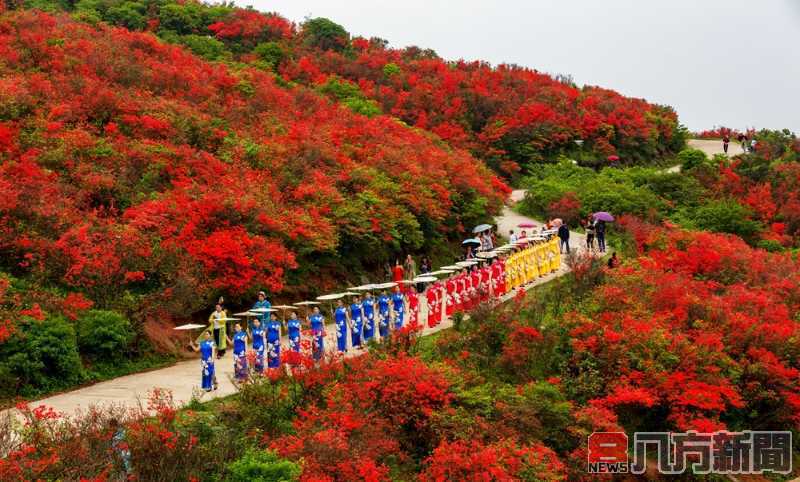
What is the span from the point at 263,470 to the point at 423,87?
39.5 m

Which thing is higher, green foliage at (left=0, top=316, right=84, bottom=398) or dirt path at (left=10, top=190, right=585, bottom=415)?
green foliage at (left=0, top=316, right=84, bottom=398)

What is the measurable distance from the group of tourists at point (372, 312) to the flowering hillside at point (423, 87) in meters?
17.2

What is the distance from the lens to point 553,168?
49781mm

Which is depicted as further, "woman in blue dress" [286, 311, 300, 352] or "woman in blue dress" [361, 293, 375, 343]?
"woman in blue dress" [361, 293, 375, 343]

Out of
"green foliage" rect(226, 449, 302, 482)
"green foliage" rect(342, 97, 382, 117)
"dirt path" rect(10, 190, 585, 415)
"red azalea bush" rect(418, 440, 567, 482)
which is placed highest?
"green foliage" rect(342, 97, 382, 117)

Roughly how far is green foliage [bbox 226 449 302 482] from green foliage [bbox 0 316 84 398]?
5809 mm

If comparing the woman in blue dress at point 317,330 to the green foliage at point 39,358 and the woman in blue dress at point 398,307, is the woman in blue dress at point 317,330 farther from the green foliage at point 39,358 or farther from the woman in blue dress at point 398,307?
the green foliage at point 39,358

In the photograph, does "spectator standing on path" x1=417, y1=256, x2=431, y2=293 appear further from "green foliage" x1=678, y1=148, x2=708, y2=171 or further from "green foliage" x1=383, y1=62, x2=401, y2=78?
"green foliage" x1=383, y1=62, x2=401, y2=78

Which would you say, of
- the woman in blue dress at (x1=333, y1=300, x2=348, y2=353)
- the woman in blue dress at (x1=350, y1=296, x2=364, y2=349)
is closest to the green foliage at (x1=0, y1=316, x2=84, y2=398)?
the woman in blue dress at (x1=333, y1=300, x2=348, y2=353)

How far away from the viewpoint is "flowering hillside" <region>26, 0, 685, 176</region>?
1982 inches

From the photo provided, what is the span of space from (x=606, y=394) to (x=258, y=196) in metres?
10.9

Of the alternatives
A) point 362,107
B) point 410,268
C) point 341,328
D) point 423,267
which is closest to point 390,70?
point 362,107

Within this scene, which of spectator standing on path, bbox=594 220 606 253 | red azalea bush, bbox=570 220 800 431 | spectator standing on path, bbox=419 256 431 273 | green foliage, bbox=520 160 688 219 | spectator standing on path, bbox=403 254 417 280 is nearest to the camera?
red azalea bush, bbox=570 220 800 431

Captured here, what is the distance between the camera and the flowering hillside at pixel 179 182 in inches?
891
